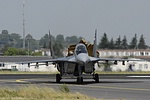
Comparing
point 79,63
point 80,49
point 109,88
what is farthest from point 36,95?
point 80,49

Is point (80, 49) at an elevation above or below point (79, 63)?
above

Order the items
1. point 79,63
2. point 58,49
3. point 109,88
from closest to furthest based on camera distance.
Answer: point 109,88
point 79,63
point 58,49

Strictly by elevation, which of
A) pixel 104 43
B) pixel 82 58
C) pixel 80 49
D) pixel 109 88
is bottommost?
pixel 109 88

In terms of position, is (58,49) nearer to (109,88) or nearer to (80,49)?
(80,49)

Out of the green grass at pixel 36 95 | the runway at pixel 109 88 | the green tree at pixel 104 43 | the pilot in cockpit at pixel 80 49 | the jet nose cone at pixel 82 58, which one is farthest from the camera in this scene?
the green tree at pixel 104 43

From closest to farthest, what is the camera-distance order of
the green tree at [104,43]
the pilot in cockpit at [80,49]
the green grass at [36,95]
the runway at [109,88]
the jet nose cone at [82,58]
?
the green grass at [36,95] → the runway at [109,88] → the jet nose cone at [82,58] → the pilot in cockpit at [80,49] → the green tree at [104,43]

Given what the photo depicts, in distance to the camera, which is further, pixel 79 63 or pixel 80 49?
pixel 80 49

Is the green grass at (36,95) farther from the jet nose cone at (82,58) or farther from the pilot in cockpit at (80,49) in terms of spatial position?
the pilot in cockpit at (80,49)

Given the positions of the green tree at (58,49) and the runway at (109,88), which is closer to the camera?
the runway at (109,88)

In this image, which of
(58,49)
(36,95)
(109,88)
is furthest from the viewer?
(58,49)

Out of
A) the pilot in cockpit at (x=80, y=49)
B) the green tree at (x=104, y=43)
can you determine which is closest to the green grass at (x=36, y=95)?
the pilot in cockpit at (x=80, y=49)

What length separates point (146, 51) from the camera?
15350 centimetres

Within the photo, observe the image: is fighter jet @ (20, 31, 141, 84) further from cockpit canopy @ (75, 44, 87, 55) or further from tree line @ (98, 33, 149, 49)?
tree line @ (98, 33, 149, 49)

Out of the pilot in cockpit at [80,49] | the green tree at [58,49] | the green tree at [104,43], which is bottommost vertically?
the pilot in cockpit at [80,49]
